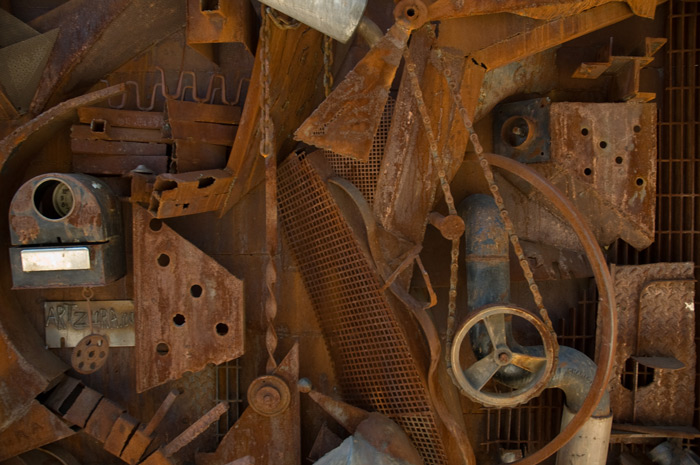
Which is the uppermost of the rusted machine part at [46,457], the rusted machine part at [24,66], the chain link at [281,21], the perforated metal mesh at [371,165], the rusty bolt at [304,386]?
the chain link at [281,21]

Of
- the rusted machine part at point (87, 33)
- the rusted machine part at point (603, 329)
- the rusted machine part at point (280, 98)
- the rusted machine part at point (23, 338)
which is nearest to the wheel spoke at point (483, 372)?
the rusted machine part at point (603, 329)

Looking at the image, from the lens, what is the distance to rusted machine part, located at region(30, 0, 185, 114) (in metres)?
2.96

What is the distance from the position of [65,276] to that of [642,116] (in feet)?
12.6

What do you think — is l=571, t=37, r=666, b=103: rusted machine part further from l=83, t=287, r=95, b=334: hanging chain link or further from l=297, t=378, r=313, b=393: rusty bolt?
l=83, t=287, r=95, b=334: hanging chain link

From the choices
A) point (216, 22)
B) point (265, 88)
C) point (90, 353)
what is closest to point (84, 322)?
point (90, 353)

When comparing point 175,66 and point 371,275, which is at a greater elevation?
point 175,66

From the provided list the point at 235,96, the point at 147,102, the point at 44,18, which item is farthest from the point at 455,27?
the point at 44,18

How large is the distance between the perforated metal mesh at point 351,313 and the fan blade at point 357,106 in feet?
1.49

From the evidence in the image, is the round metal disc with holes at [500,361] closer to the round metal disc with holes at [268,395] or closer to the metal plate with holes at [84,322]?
the round metal disc with holes at [268,395]

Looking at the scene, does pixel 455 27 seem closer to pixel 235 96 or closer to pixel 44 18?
pixel 235 96

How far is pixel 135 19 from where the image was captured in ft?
9.84

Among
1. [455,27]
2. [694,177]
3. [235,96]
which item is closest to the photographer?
[455,27]

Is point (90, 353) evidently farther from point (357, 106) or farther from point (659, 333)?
point (659, 333)

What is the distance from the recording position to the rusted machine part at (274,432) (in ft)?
9.87
